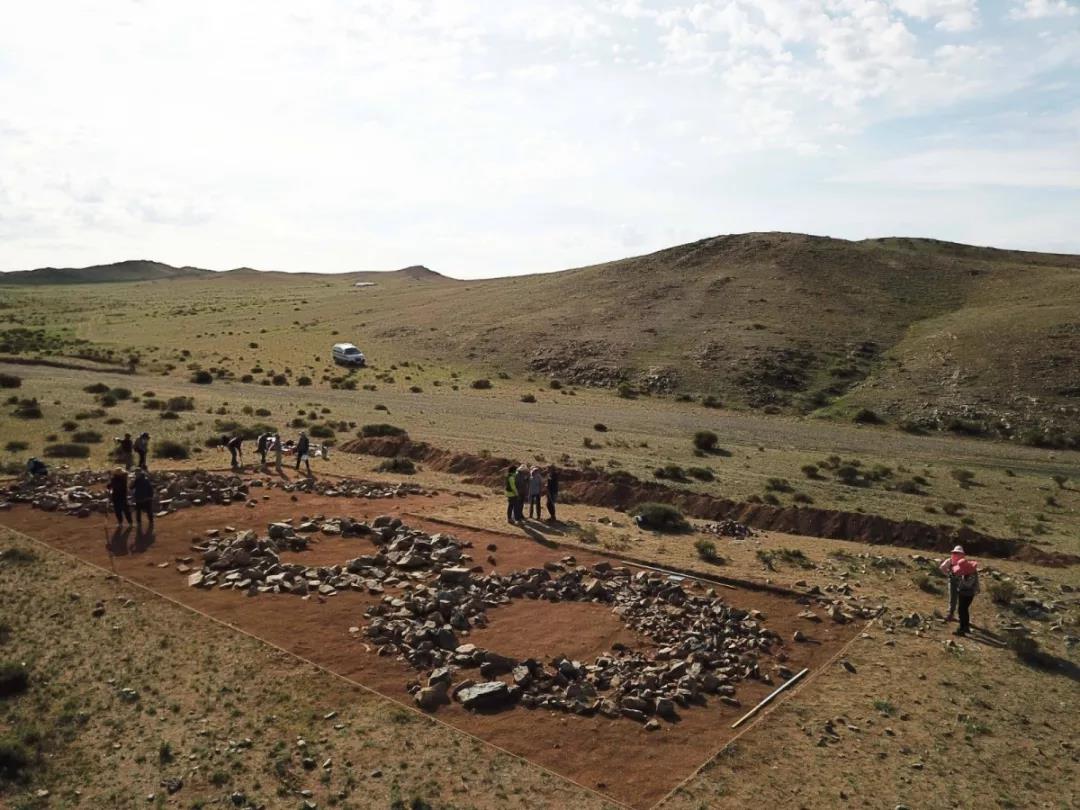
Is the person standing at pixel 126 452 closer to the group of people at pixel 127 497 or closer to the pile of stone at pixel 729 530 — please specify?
the group of people at pixel 127 497

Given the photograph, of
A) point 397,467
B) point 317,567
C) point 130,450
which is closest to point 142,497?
point 317,567

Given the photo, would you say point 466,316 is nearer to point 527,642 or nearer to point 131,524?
point 131,524

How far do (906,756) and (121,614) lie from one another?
45.4 ft

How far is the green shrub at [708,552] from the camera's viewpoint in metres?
21.3

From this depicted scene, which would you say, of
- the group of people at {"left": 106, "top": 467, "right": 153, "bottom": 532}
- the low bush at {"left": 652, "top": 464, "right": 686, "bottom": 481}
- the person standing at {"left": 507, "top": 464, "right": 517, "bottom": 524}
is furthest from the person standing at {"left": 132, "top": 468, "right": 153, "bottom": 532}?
the low bush at {"left": 652, "top": 464, "right": 686, "bottom": 481}

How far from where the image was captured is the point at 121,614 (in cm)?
1619

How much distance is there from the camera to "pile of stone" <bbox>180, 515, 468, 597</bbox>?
18141 mm

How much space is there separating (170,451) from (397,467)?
30.1 ft

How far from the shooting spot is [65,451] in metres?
32.8

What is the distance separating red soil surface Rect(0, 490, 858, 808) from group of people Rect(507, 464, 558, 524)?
1771 millimetres

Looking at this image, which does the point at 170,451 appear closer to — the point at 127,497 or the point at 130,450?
the point at 130,450

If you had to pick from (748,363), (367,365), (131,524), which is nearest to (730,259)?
(748,363)

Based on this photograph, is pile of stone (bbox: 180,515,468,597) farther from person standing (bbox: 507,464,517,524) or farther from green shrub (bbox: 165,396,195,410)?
green shrub (bbox: 165,396,195,410)

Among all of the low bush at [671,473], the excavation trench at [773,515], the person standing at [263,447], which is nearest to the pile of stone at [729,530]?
the excavation trench at [773,515]
